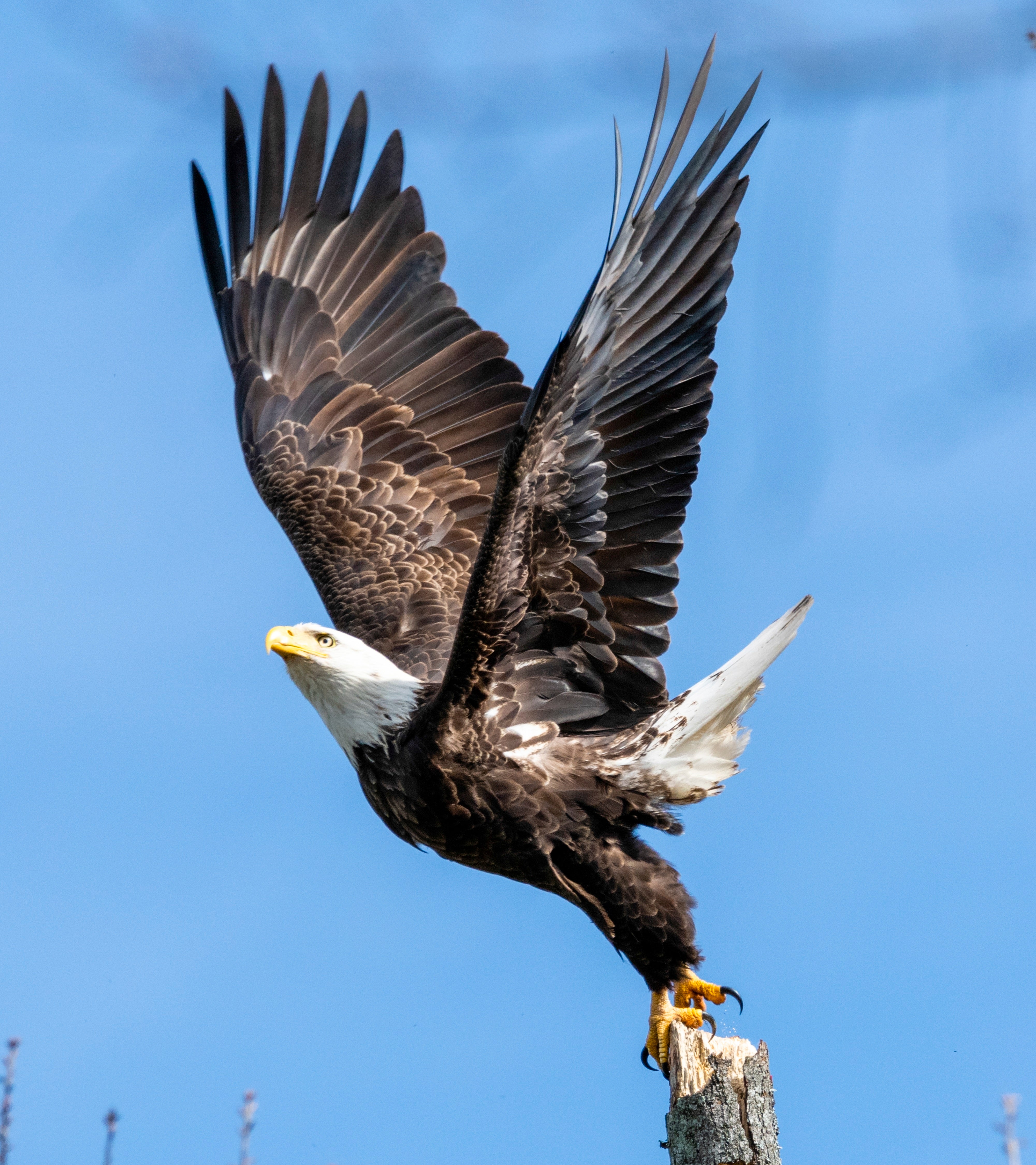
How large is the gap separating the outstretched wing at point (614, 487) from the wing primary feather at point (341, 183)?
238 cm

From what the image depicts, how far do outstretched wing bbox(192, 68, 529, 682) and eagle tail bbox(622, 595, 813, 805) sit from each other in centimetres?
120

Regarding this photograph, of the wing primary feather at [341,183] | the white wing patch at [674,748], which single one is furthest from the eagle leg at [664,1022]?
the wing primary feather at [341,183]

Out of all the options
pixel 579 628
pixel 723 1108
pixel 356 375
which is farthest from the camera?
pixel 356 375

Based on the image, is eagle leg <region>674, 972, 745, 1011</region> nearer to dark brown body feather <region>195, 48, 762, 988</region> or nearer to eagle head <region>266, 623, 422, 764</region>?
dark brown body feather <region>195, 48, 762, 988</region>

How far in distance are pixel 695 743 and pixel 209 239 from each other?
3.69 metres

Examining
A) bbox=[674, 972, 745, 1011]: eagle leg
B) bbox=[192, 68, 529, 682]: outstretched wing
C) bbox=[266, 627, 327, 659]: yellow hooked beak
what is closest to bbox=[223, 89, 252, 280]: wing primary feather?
bbox=[192, 68, 529, 682]: outstretched wing

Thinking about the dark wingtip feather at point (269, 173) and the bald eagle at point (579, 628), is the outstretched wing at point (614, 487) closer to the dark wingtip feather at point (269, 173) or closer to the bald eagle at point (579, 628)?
the bald eagle at point (579, 628)

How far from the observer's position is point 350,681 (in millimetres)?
5414

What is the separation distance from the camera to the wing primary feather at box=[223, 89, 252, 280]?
6820mm

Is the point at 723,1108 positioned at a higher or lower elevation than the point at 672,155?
lower

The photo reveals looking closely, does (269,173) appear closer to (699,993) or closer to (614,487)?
(614,487)

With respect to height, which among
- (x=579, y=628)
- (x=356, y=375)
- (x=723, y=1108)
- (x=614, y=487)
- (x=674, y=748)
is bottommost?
(x=723, y=1108)

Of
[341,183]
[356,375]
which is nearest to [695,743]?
[356,375]

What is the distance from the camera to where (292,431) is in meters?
6.96
